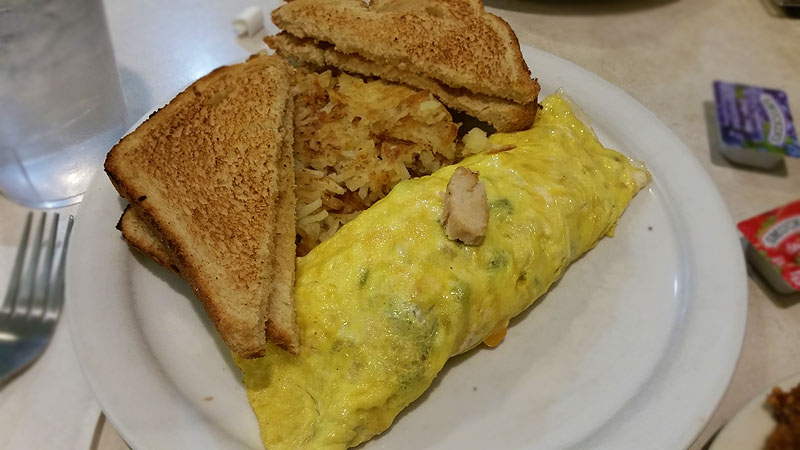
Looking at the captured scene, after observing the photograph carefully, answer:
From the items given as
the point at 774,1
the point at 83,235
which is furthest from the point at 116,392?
the point at 774,1

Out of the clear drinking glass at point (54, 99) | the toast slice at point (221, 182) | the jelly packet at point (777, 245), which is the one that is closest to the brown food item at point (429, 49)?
the toast slice at point (221, 182)

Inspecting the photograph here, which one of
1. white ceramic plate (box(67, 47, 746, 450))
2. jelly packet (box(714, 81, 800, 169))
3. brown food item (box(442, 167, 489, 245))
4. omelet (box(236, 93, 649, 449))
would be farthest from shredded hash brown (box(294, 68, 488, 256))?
jelly packet (box(714, 81, 800, 169))

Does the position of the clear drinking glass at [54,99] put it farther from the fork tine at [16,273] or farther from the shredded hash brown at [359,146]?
the shredded hash brown at [359,146]

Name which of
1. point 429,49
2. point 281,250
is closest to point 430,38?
point 429,49

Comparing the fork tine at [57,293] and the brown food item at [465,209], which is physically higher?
the brown food item at [465,209]

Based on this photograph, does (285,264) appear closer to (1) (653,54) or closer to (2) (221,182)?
(2) (221,182)

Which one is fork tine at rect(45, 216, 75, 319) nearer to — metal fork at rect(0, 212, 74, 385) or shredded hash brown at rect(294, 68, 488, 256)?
metal fork at rect(0, 212, 74, 385)
